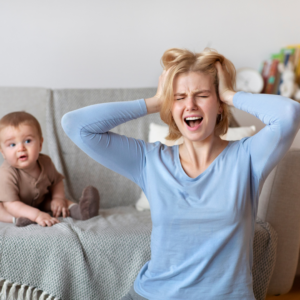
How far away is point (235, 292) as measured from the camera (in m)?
0.97

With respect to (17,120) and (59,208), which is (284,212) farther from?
(17,120)

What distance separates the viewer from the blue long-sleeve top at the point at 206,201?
96 centimetres

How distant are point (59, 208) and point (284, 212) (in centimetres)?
99

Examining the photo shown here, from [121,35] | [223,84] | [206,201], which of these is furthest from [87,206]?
[121,35]

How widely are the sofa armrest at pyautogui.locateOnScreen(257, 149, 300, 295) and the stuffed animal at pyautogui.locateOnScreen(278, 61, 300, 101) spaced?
1.25m

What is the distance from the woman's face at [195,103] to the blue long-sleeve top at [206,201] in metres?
0.08

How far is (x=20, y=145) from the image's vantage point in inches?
63.4

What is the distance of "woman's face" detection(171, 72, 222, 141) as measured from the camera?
1010mm

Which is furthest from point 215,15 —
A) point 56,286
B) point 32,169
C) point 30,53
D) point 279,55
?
point 56,286

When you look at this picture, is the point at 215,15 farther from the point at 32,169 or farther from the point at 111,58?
the point at 32,169

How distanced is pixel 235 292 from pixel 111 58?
1844mm

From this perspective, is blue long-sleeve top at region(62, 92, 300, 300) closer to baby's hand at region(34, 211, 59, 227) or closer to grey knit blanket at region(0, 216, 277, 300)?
grey knit blanket at region(0, 216, 277, 300)

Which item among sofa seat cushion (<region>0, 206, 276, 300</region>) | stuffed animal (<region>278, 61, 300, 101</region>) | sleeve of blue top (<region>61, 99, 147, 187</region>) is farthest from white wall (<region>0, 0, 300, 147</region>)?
sleeve of blue top (<region>61, 99, 147, 187</region>)

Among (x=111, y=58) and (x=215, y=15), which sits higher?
(x=215, y=15)
